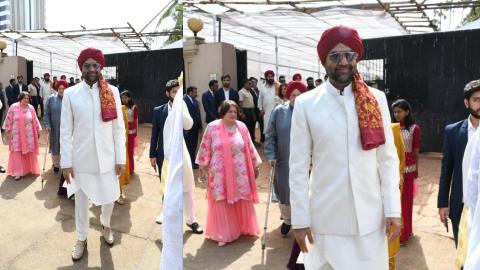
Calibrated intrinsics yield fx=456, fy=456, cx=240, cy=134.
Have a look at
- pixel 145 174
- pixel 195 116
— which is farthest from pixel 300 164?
pixel 145 174

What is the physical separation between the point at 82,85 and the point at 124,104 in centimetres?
73

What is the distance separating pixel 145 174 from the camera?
74.2 inches

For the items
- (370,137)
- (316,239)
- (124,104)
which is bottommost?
(316,239)

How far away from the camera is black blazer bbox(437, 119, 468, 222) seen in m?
2.38

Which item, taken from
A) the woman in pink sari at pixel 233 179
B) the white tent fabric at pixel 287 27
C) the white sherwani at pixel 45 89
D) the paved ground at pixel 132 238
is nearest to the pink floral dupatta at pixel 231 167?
the woman in pink sari at pixel 233 179

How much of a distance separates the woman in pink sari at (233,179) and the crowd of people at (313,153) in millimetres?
213

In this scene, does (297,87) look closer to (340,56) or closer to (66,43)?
(340,56)

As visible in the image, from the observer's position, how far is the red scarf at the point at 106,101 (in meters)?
1.94

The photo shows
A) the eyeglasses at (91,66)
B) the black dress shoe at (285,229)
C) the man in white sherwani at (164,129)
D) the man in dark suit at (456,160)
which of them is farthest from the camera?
the black dress shoe at (285,229)

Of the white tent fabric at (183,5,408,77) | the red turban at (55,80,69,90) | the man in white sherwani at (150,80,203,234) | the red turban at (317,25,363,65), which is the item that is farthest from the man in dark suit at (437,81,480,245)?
the red turban at (55,80,69,90)

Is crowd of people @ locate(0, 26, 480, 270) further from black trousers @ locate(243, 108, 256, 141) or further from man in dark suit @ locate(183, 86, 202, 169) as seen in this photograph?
black trousers @ locate(243, 108, 256, 141)

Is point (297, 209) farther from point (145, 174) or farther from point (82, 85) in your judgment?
point (82, 85)

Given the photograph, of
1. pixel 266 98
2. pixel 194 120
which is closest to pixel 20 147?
pixel 194 120

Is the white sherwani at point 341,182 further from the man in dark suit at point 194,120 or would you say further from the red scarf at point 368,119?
the man in dark suit at point 194,120
